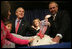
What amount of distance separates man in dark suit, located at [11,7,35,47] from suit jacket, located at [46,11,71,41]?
0.48 feet

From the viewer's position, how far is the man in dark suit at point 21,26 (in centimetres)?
105

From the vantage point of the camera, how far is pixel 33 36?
1.05 meters

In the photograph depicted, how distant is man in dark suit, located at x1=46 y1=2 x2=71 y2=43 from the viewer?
1.02m

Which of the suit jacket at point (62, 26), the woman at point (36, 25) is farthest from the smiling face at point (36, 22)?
the suit jacket at point (62, 26)

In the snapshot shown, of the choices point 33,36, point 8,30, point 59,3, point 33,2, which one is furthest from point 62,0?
point 8,30

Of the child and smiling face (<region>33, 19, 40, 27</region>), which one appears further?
Result: smiling face (<region>33, 19, 40, 27</region>)

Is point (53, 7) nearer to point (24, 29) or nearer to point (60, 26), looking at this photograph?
point (60, 26)

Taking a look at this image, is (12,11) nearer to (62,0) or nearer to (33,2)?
(33,2)

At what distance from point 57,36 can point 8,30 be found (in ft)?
1.17

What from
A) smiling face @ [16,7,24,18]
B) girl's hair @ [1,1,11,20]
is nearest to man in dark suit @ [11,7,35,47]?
smiling face @ [16,7,24,18]

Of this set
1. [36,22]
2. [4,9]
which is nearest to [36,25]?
[36,22]

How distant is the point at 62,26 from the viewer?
1027 millimetres

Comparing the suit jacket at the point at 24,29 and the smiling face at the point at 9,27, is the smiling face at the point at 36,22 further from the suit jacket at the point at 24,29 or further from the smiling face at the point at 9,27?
the smiling face at the point at 9,27

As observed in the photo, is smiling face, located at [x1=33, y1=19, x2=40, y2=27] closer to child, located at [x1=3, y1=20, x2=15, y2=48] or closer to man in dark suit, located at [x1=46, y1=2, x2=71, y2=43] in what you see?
man in dark suit, located at [x1=46, y1=2, x2=71, y2=43]
